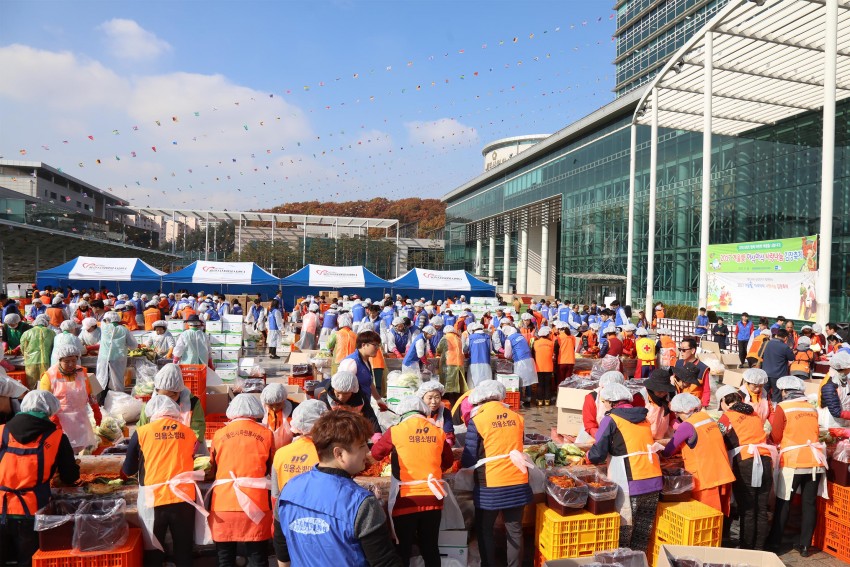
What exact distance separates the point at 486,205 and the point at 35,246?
115 feet

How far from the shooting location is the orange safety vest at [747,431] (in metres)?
4.84

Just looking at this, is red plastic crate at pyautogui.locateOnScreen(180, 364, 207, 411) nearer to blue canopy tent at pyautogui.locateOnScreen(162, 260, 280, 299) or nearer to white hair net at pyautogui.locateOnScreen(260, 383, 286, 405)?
white hair net at pyautogui.locateOnScreen(260, 383, 286, 405)

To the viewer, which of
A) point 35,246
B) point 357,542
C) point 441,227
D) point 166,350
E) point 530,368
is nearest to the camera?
point 357,542

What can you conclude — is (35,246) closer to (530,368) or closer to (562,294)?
(530,368)

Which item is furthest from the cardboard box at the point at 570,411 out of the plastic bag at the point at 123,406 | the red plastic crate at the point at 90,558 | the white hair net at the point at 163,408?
the plastic bag at the point at 123,406

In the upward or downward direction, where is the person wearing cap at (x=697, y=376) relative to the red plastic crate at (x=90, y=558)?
upward

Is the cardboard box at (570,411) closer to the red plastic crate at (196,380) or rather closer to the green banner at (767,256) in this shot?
the red plastic crate at (196,380)

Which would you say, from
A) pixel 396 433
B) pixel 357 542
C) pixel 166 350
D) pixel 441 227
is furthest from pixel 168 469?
pixel 441 227

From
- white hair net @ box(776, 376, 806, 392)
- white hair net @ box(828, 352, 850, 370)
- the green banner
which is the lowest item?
white hair net @ box(776, 376, 806, 392)

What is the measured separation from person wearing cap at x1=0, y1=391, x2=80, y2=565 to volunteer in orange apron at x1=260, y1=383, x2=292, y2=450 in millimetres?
1385

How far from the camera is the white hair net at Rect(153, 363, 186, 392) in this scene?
4793mm

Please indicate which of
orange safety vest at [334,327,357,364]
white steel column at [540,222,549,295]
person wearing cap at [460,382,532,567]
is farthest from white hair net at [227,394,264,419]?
white steel column at [540,222,549,295]

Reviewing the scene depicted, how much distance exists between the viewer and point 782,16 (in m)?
15.6

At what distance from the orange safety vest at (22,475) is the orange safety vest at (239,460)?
3.62 ft
